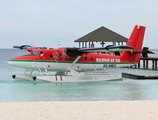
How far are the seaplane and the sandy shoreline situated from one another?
26.6 ft

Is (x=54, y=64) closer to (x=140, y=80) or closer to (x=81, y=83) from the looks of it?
(x=81, y=83)

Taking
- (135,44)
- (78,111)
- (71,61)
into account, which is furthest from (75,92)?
(135,44)

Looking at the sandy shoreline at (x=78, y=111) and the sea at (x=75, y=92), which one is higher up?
the sandy shoreline at (x=78, y=111)

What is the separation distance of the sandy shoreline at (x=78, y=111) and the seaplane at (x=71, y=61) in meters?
8.10

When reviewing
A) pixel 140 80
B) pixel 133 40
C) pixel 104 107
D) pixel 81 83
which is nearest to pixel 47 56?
pixel 81 83

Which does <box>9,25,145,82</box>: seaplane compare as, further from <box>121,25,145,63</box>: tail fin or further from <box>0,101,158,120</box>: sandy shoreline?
<box>0,101,158,120</box>: sandy shoreline

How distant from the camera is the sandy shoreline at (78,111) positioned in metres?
8.30

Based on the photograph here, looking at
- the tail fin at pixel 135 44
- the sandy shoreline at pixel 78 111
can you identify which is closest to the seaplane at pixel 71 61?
the tail fin at pixel 135 44

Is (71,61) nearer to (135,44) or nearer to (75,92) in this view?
(75,92)

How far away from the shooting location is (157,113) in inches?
348

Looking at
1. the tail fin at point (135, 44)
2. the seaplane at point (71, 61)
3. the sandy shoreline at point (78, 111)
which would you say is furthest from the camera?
the tail fin at point (135, 44)

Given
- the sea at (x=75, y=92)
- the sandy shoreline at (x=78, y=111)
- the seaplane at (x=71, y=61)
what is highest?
the seaplane at (x=71, y=61)

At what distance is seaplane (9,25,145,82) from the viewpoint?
1956cm

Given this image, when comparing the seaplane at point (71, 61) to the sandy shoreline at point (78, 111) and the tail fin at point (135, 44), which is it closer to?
the tail fin at point (135, 44)
